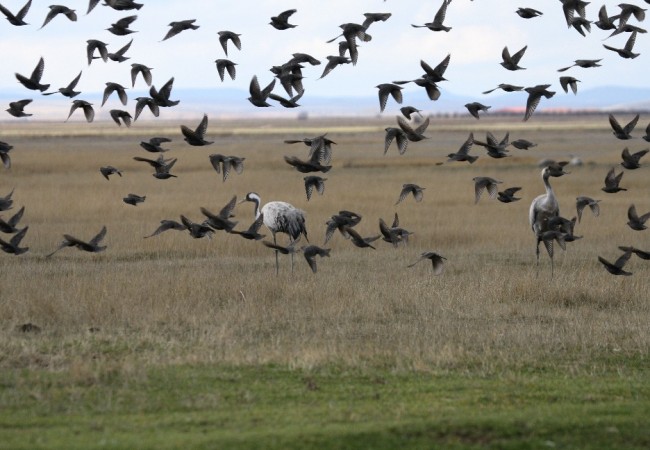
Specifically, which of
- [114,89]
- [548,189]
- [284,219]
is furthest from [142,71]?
[548,189]

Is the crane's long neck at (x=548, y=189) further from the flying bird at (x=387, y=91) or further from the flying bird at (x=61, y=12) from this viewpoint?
the flying bird at (x=61, y=12)

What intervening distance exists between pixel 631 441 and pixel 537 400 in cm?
167

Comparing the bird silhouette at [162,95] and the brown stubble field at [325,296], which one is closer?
the brown stubble field at [325,296]

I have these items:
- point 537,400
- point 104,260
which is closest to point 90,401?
point 537,400

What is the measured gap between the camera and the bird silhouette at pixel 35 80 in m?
15.9

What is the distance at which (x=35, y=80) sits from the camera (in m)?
16.1

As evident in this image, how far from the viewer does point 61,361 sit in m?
12.3

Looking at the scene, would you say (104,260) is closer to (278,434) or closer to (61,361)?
(61,361)

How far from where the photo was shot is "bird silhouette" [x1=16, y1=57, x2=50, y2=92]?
1585 centimetres

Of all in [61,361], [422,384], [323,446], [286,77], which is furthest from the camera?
[286,77]

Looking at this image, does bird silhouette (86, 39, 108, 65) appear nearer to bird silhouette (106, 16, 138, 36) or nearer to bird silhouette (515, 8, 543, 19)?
bird silhouette (106, 16, 138, 36)

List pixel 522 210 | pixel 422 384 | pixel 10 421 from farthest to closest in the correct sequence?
1. pixel 522 210
2. pixel 422 384
3. pixel 10 421

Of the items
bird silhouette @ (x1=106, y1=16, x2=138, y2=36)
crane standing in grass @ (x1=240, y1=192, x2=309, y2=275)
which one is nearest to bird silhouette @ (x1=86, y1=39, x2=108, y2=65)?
bird silhouette @ (x1=106, y1=16, x2=138, y2=36)

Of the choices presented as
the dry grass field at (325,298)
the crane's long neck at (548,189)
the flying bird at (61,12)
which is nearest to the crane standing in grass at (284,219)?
the dry grass field at (325,298)
